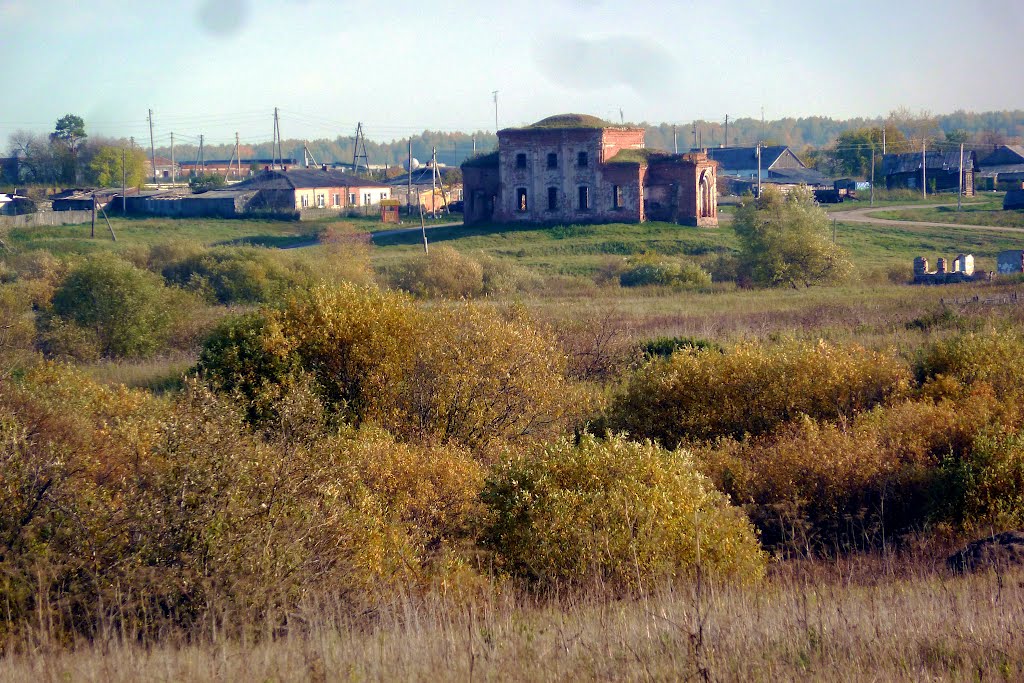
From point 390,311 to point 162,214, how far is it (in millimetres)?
49191

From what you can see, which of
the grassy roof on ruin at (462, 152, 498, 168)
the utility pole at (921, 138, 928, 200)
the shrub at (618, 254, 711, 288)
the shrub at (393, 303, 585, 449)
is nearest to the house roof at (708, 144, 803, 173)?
the utility pole at (921, 138, 928, 200)

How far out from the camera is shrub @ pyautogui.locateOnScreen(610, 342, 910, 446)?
13.9m

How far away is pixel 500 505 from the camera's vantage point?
929 cm

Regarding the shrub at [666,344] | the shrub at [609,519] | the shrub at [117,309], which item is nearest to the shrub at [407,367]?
the shrub at [609,519]

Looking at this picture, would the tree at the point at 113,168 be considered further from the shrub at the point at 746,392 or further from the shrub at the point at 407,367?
the shrub at the point at 746,392

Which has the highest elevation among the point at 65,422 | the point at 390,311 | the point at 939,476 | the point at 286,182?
the point at 286,182

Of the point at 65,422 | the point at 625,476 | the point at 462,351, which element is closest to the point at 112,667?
the point at 625,476

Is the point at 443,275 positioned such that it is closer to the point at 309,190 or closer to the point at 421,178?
→ the point at 309,190

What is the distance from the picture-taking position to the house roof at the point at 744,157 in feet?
266

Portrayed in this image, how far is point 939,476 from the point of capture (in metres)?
11.0

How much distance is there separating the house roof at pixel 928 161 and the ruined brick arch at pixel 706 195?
26.3 metres

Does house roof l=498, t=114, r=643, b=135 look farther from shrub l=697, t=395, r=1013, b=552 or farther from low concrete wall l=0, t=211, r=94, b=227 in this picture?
shrub l=697, t=395, r=1013, b=552

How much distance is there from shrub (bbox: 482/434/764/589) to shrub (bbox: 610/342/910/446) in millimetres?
4091

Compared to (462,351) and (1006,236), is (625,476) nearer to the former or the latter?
(462,351)
